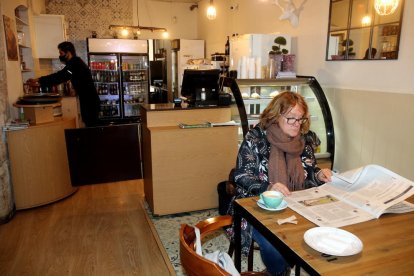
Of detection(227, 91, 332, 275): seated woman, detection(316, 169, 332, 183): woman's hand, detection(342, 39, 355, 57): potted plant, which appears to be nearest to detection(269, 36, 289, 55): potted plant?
detection(342, 39, 355, 57): potted plant

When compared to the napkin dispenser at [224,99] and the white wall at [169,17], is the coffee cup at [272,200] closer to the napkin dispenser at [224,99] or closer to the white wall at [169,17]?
the napkin dispenser at [224,99]

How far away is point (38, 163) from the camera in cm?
322

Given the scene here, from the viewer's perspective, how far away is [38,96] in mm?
3277

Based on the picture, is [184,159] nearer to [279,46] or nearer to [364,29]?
[279,46]

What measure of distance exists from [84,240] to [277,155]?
1835 millimetres

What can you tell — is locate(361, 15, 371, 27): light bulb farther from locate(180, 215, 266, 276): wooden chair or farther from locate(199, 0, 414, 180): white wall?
locate(180, 215, 266, 276): wooden chair

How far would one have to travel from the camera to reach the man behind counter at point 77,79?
3982mm

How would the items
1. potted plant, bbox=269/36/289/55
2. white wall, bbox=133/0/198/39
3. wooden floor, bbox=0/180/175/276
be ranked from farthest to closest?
white wall, bbox=133/0/198/39, potted plant, bbox=269/36/289/55, wooden floor, bbox=0/180/175/276

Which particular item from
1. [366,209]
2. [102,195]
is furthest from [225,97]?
[366,209]

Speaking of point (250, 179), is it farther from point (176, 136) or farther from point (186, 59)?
point (186, 59)

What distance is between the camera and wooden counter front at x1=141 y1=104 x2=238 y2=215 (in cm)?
295

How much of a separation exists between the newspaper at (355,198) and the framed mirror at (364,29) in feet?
5.06

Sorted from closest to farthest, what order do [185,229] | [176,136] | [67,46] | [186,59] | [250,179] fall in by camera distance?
[185,229]
[250,179]
[176,136]
[67,46]
[186,59]

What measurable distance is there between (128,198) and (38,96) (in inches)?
56.5
